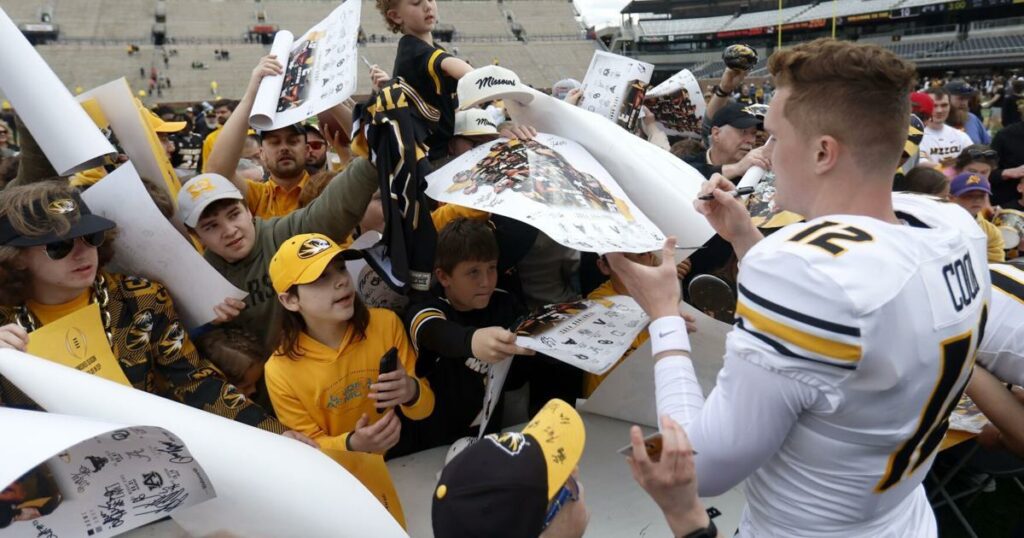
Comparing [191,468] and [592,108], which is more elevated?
[592,108]

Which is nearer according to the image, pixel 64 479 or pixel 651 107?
pixel 64 479

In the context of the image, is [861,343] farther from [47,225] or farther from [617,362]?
[47,225]

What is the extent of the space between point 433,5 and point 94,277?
1.49 meters

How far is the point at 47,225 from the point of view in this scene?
1925mm

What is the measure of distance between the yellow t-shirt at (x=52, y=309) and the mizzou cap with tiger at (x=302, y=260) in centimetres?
56

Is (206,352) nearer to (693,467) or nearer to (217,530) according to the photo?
(217,530)

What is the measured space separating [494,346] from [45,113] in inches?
59.8

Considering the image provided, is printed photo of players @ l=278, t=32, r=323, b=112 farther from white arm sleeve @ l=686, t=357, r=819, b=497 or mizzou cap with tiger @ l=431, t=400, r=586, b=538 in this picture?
white arm sleeve @ l=686, t=357, r=819, b=497

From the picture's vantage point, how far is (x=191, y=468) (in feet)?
5.02

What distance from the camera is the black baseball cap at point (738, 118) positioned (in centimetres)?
368

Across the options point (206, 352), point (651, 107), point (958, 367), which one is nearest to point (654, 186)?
A: point (958, 367)
